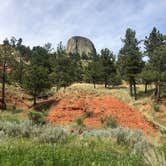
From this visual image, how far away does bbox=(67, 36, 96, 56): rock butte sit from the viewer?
171225mm

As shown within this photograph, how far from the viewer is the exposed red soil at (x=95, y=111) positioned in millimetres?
38125

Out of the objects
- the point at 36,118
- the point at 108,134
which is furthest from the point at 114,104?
the point at 108,134

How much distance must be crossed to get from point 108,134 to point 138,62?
3992 cm

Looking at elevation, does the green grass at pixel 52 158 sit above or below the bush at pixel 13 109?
above

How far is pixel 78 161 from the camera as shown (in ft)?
22.7

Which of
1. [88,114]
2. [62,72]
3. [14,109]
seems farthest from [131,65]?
[14,109]

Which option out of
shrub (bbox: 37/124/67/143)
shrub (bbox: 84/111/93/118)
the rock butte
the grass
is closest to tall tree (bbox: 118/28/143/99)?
shrub (bbox: 84/111/93/118)

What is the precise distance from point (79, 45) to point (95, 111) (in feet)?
433

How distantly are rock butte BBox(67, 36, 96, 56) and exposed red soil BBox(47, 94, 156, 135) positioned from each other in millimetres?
123600

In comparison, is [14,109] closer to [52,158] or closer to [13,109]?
[13,109]

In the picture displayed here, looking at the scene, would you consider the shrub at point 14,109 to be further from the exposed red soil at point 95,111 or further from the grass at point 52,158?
the grass at point 52,158

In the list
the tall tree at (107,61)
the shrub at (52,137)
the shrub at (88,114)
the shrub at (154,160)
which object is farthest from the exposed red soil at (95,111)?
the shrub at (154,160)

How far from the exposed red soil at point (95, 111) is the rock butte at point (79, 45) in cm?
12360

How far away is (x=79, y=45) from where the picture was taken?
17212cm
